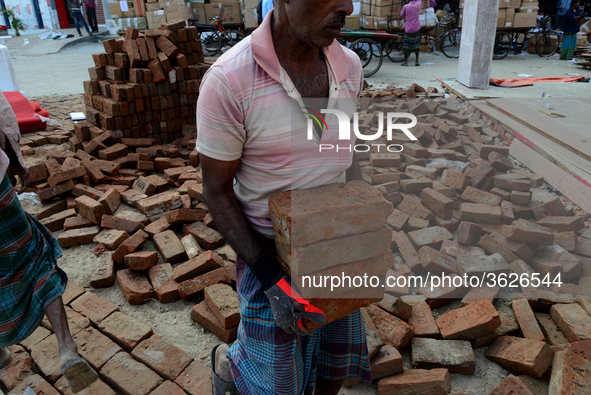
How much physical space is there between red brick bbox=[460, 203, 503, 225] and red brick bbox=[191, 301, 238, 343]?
225 centimetres

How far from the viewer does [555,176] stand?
441 cm

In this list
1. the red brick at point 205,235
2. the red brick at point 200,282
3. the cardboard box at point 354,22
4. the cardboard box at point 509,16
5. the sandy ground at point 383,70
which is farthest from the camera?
the cardboard box at point 354,22

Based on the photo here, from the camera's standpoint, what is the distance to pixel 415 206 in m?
3.84

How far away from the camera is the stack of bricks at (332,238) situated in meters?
1.36

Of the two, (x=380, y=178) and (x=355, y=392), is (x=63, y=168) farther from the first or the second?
(x=355, y=392)

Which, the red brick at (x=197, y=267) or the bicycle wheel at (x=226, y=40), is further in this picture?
the bicycle wheel at (x=226, y=40)

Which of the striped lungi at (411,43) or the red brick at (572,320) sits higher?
the striped lungi at (411,43)

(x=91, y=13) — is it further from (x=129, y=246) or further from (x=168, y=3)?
(x=129, y=246)

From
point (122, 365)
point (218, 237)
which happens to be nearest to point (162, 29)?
point (218, 237)

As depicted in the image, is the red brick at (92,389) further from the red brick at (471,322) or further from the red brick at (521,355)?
the red brick at (521,355)

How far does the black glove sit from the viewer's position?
140cm

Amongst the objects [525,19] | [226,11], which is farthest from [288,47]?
[525,19]

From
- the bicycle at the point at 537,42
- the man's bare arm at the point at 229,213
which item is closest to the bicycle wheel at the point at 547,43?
the bicycle at the point at 537,42

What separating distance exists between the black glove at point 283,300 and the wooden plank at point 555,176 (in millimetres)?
3544
